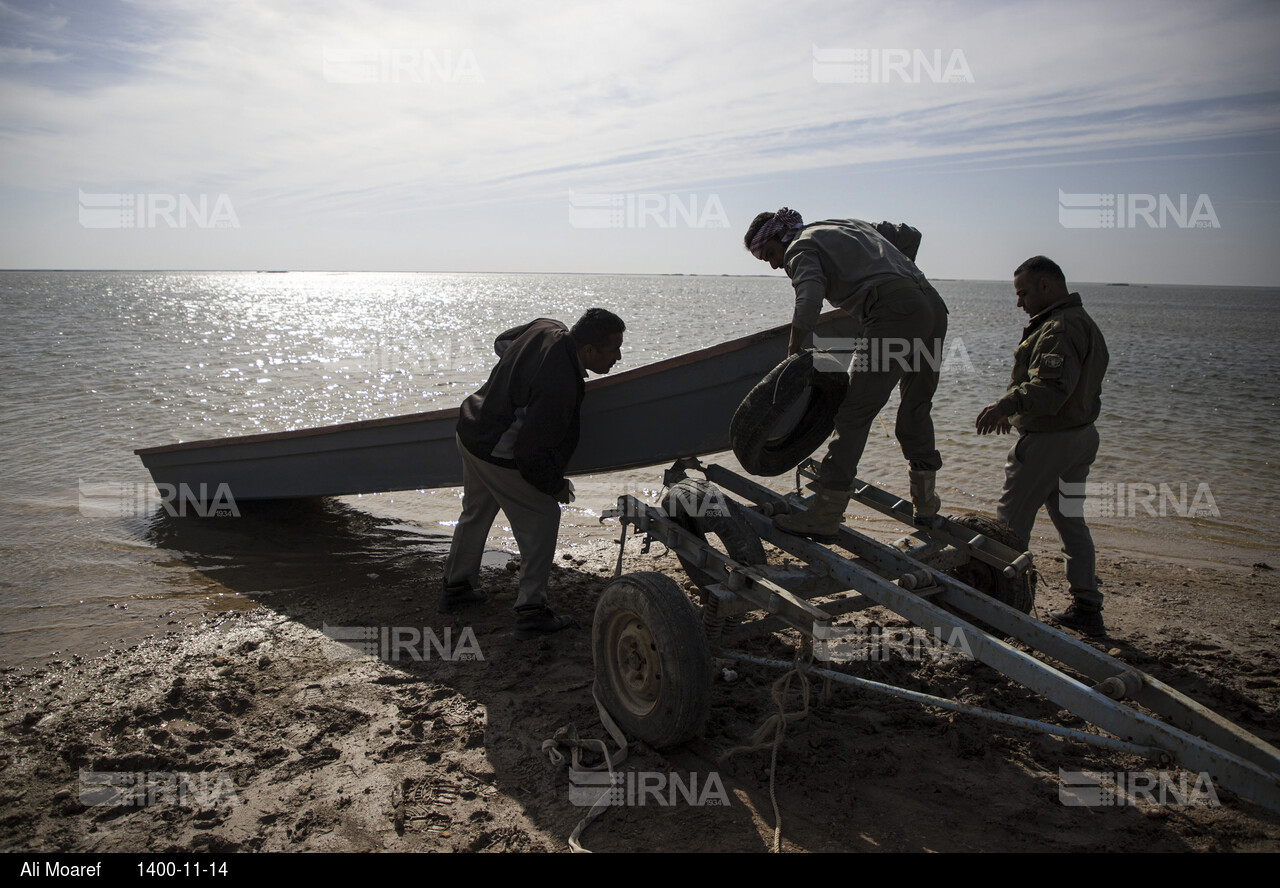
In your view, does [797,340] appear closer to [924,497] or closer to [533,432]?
[924,497]

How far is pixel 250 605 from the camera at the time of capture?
17.4ft

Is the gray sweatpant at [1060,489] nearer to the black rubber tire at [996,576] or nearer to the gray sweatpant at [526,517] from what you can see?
the black rubber tire at [996,576]

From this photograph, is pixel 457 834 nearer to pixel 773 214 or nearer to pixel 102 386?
pixel 773 214

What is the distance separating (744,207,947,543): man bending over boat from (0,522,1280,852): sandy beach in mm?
994

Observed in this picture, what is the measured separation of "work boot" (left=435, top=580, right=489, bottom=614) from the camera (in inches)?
199

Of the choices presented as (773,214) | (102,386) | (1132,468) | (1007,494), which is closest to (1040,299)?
(1007,494)

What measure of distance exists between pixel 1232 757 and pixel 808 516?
6.68 feet

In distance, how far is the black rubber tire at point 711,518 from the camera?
3.69 meters

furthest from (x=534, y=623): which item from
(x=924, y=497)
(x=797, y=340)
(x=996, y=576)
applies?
(x=996, y=576)

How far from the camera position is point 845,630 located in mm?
4637

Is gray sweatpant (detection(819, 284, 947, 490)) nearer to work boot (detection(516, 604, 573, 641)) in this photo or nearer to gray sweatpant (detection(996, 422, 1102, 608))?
gray sweatpant (detection(996, 422, 1102, 608))

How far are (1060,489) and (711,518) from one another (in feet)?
7.65

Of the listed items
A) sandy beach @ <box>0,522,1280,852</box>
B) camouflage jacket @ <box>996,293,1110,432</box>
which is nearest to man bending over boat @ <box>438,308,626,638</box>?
sandy beach @ <box>0,522,1280,852</box>

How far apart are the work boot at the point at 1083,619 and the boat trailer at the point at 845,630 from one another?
19.5 inches
